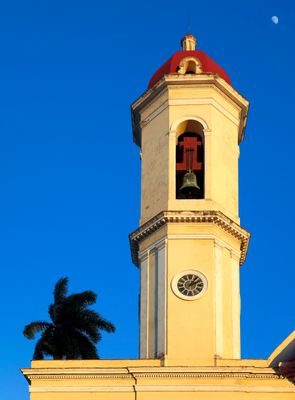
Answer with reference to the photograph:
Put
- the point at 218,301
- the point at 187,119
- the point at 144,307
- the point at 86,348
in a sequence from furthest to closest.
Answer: the point at 86,348
the point at 187,119
the point at 144,307
the point at 218,301

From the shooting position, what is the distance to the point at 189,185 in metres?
36.5

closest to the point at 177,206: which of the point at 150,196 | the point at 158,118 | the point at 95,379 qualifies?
the point at 150,196

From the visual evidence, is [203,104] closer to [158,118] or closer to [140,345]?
[158,118]

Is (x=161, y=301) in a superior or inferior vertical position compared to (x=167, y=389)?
superior

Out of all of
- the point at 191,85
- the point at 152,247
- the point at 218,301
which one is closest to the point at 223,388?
the point at 218,301

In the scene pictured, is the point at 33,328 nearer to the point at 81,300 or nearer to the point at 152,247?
the point at 81,300

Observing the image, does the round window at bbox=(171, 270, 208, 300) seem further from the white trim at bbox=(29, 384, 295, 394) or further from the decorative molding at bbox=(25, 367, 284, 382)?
the white trim at bbox=(29, 384, 295, 394)

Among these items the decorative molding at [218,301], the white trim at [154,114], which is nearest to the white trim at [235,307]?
the decorative molding at [218,301]

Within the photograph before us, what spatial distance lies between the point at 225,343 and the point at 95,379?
14.3 ft

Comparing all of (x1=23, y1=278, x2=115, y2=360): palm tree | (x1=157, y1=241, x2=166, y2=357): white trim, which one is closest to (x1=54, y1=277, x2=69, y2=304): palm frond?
(x1=23, y1=278, x2=115, y2=360): palm tree

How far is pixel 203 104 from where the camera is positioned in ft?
125

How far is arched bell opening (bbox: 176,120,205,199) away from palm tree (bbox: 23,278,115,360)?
19.3 feet

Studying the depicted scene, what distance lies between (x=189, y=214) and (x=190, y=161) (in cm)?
255

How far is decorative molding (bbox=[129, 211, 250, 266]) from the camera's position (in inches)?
1403
